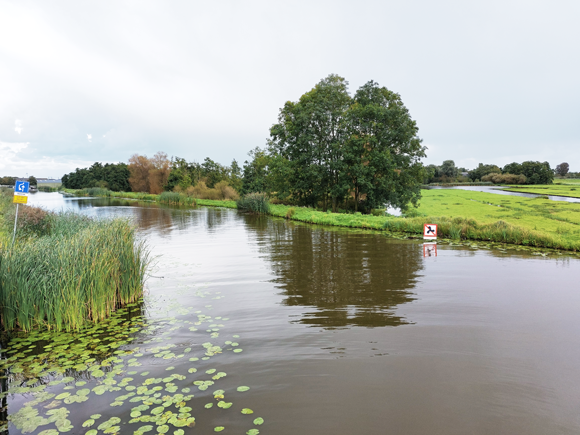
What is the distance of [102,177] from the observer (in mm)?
97750

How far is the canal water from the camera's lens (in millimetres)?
3910

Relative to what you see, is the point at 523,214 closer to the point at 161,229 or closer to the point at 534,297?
the point at 534,297

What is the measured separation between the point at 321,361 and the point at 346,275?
535cm

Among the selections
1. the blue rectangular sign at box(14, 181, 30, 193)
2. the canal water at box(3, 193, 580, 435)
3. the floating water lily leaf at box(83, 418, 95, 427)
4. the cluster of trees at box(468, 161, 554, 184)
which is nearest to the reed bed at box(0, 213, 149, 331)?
the canal water at box(3, 193, 580, 435)

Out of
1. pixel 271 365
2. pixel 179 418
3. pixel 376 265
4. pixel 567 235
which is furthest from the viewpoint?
pixel 567 235

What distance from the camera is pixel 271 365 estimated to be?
16.6ft

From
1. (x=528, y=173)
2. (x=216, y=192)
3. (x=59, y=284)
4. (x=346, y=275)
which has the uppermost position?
(x=528, y=173)

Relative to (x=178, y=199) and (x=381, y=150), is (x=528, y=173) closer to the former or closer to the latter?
(x=381, y=150)

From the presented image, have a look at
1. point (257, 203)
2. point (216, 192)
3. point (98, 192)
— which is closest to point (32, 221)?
point (257, 203)

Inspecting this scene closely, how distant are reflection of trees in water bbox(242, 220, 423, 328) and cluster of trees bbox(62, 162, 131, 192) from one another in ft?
275

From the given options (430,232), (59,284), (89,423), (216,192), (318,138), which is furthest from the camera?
(216,192)

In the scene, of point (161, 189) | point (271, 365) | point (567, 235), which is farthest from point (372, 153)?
point (161, 189)

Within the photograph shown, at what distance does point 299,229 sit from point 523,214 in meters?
16.2

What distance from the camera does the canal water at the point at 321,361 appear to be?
3910 mm
